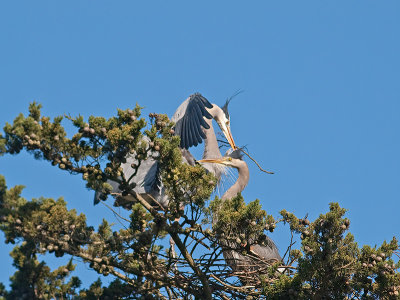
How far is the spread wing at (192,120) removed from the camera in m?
10.0

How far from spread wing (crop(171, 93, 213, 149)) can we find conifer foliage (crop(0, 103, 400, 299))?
8.61ft

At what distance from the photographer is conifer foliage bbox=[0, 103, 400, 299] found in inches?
255

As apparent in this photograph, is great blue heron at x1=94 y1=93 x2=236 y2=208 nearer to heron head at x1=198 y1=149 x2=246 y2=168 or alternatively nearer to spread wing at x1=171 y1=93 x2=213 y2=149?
spread wing at x1=171 y1=93 x2=213 y2=149

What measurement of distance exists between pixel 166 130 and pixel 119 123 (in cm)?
47

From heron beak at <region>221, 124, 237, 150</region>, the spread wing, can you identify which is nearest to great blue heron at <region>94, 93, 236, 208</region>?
the spread wing

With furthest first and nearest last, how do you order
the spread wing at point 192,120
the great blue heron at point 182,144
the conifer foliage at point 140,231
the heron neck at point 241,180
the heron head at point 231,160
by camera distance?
the heron head at point 231,160
the heron neck at point 241,180
the spread wing at point 192,120
the great blue heron at point 182,144
the conifer foliage at point 140,231

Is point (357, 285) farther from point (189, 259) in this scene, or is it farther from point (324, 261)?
point (189, 259)

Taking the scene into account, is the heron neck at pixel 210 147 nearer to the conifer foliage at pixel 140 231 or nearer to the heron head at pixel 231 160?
the heron head at pixel 231 160

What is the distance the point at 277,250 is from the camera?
10.5m

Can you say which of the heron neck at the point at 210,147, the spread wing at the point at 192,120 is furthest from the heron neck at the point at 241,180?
the heron neck at the point at 210,147

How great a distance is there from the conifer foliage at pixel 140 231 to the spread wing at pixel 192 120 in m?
2.63

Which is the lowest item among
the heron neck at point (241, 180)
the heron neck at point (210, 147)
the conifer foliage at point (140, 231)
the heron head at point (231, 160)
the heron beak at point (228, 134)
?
the conifer foliage at point (140, 231)

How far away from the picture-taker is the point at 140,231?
697 centimetres

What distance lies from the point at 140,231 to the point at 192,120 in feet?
11.4
